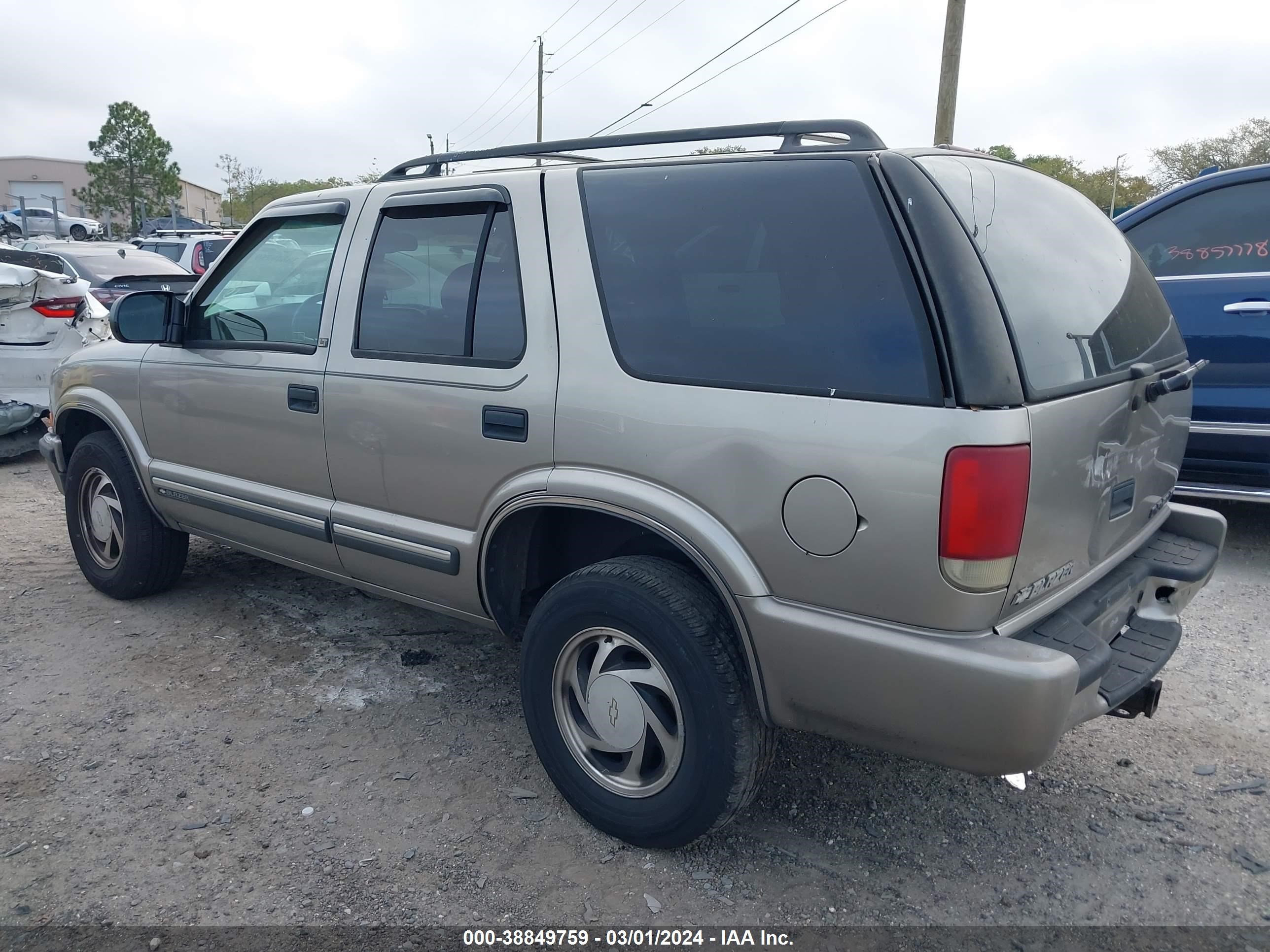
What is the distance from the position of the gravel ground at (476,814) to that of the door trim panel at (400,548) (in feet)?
2.16

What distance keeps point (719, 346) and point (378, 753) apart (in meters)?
1.87

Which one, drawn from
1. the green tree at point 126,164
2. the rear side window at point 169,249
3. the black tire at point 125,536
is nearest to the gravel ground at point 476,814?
the black tire at point 125,536

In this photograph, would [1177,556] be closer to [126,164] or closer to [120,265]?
[120,265]

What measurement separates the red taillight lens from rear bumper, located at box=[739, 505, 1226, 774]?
7397 mm

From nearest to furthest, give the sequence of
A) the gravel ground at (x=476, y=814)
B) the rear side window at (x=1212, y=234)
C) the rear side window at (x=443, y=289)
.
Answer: the gravel ground at (x=476, y=814), the rear side window at (x=443, y=289), the rear side window at (x=1212, y=234)

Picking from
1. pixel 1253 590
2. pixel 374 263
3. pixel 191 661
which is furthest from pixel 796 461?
pixel 1253 590

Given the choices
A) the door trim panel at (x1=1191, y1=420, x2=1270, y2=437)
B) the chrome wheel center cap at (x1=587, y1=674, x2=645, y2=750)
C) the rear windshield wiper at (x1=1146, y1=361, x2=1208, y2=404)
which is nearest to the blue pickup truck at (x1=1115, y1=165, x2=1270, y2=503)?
the door trim panel at (x1=1191, y1=420, x2=1270, y2=437)

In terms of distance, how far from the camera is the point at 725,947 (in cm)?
237

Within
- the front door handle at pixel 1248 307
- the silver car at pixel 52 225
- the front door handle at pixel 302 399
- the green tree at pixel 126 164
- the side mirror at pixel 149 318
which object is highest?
the green tree at pixel 126 164

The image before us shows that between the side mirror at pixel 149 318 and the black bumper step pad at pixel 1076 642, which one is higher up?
the side mirror at pixel 149 318

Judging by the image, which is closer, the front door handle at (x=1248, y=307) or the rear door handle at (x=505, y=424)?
the rear door handle at (x=505, y=424)

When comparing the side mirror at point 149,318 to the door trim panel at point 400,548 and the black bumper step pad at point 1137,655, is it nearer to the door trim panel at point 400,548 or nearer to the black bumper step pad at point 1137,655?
the door trim panel at point 400,548

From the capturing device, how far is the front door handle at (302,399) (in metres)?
3.38

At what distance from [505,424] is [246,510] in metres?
1.51
